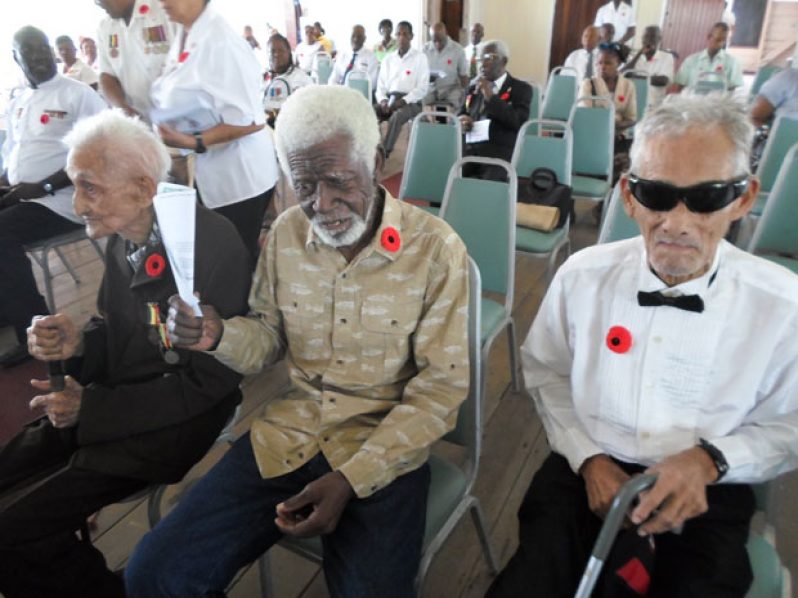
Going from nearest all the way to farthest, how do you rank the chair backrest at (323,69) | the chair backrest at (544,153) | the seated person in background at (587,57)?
the chair backrest at (544,153)
the seated person in background at (587,57)
the chair backrest at (323,69)

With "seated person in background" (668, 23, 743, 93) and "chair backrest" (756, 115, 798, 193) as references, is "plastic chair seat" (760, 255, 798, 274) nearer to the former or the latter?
"chair backrest" (756, 115, 798, 193)

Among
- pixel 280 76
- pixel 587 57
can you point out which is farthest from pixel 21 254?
pixel 587 57

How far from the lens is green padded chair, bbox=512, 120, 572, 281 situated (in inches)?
104

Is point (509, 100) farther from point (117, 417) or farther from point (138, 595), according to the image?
point (138, 595)

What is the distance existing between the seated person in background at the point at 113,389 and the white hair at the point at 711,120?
0.95 m

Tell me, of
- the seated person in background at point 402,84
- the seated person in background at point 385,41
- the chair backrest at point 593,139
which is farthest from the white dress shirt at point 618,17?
the chair backrest at point 593,139

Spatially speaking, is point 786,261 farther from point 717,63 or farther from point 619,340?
point 717,63

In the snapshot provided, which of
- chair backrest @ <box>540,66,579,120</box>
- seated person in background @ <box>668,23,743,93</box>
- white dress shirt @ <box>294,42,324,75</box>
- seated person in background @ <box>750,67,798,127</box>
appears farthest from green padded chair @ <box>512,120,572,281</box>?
white dress shirt @ <box>294,42,324,75</box>

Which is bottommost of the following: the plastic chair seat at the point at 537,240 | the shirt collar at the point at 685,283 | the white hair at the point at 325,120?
the plastic chair seat at the point at 537,240

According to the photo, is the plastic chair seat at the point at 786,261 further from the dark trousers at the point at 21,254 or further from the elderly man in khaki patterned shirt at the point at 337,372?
the dark trousers at the point at 21,254

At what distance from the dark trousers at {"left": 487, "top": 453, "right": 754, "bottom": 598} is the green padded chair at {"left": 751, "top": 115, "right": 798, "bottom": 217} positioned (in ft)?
7.49

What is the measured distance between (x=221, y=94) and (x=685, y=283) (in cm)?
172

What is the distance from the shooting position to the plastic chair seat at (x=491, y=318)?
6.54 ft

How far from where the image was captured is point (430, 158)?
296 cm
